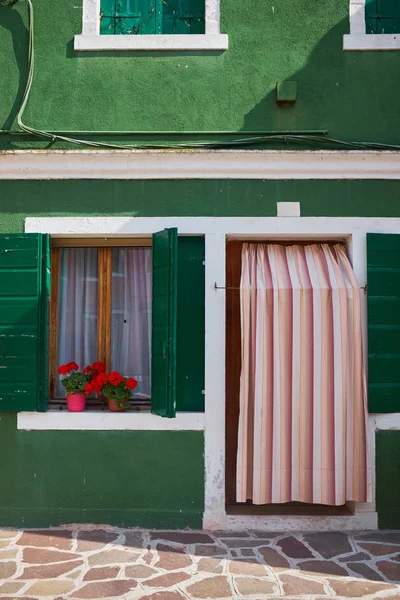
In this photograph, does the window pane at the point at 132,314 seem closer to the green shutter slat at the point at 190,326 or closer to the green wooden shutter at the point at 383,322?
the green shutter slat at the point at 190,326

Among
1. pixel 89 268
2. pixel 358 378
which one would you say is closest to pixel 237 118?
pixel 89 268

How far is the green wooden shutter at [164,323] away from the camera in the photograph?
610 cm

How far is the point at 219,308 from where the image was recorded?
6.48m

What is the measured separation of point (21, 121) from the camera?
659 cm

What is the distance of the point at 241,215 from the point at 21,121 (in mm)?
2421

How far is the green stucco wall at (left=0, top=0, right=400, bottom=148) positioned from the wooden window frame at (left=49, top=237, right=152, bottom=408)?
1121 millimetres

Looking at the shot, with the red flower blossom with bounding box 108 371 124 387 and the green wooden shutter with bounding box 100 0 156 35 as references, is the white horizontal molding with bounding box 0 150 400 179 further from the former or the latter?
the red flower blossom with bounding box 108 371 124 387

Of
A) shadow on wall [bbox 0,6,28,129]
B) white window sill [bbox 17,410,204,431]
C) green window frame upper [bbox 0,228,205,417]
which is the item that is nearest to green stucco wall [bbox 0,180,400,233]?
green window frame upper [bbox 0,228,205,417]

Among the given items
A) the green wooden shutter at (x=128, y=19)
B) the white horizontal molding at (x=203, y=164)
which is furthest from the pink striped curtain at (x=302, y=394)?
the green wooden shutter at (x=128, y=19)

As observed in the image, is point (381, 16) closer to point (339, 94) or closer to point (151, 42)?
point (339, 94)

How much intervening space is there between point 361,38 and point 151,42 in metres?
2.11

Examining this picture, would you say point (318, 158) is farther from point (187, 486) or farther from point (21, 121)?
point (187, 486)

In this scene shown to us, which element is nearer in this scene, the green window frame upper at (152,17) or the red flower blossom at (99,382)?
the red flower blossom at (99,382)

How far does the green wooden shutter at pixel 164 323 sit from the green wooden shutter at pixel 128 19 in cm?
223
